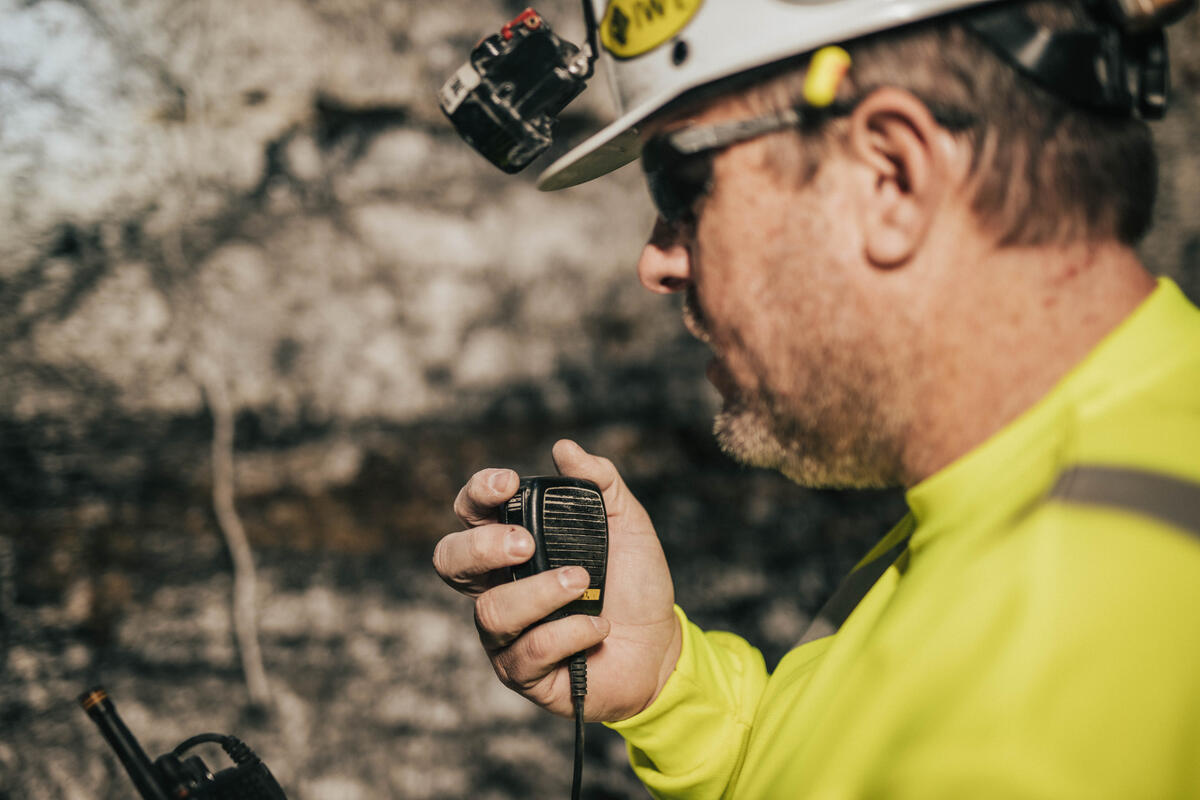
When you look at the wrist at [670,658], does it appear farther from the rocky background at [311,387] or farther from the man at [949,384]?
the rocky background at [311,387]

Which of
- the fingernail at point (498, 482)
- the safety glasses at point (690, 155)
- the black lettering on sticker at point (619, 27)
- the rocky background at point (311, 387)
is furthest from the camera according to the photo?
the rocky background at point (311, 387)

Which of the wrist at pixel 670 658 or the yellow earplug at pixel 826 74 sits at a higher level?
the yellow earplug at pixel 826 74

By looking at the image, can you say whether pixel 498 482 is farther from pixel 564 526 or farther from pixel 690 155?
pixel 690 155

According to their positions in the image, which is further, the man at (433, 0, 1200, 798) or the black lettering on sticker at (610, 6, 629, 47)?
the black lettering on sticker at (610, 6, 629, 47)

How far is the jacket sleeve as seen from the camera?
149 cm

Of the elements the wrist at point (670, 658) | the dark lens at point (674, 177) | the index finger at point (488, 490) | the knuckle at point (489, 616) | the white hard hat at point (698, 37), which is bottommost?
the wrist at point (670, 658)

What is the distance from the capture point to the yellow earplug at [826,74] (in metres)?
1.03

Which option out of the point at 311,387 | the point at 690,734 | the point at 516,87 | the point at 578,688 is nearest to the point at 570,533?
the point at 578,688

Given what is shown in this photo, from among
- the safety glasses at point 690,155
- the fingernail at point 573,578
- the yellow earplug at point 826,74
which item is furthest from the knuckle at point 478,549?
the yellow earplug at point 826,74

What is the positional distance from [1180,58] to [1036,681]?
10.7 ft

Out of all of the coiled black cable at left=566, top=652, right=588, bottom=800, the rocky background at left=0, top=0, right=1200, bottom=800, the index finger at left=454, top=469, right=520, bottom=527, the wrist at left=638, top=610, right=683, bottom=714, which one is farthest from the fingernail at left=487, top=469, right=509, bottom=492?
the rocky background at left=0, top=0, right=1200, bottom=800

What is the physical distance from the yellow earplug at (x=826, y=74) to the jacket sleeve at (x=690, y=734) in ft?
3.73

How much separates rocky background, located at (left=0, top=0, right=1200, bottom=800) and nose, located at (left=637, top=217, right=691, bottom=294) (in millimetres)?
1527

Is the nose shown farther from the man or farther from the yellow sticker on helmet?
the yellow sticker on helmet
